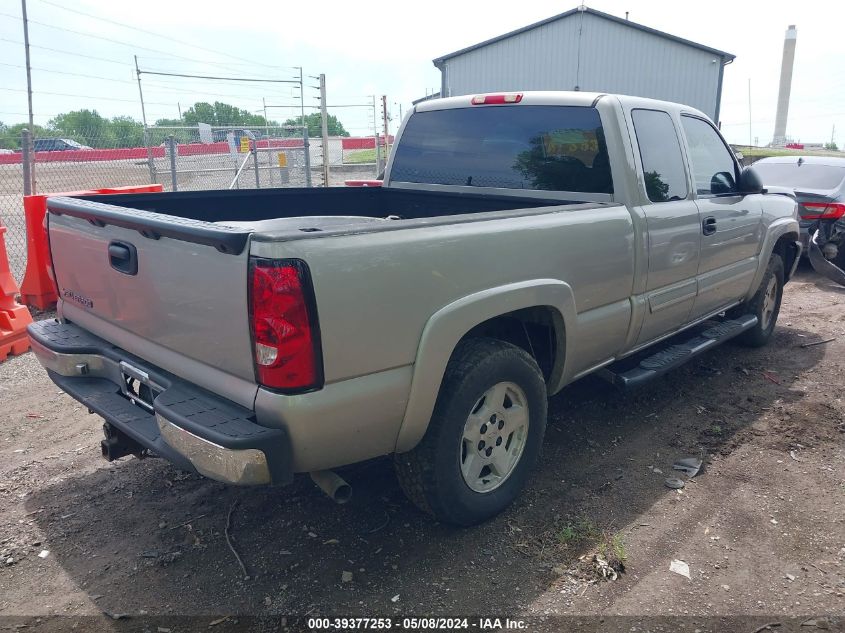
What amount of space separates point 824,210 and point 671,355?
572 centimetres

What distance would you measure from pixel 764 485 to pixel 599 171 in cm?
200

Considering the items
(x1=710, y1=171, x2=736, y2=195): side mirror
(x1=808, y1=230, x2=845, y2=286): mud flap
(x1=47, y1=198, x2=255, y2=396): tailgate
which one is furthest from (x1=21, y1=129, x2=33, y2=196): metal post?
(x1=808, y1=230, x2=845, y2=286): mud flap

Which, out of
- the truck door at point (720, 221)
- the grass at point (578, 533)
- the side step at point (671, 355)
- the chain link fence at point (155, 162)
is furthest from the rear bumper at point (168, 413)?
the chain link fence at point (155, 162)

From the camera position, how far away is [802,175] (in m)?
9.53

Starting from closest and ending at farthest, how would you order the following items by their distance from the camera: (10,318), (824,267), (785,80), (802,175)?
(10,318) < (824,267) < (802,175) < (785,80)

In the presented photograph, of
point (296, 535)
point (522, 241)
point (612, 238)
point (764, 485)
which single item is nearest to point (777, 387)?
point (764, 485)

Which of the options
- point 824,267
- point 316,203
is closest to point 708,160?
point 316,203

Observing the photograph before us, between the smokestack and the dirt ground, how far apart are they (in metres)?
68.0

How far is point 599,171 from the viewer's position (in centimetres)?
390

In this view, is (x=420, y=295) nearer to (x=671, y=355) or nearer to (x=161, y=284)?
(x=161, y=284)

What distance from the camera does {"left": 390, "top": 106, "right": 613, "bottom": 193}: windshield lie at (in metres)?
3.95

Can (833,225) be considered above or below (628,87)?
below

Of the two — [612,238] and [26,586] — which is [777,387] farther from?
[26,586]

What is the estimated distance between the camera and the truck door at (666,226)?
399cm
